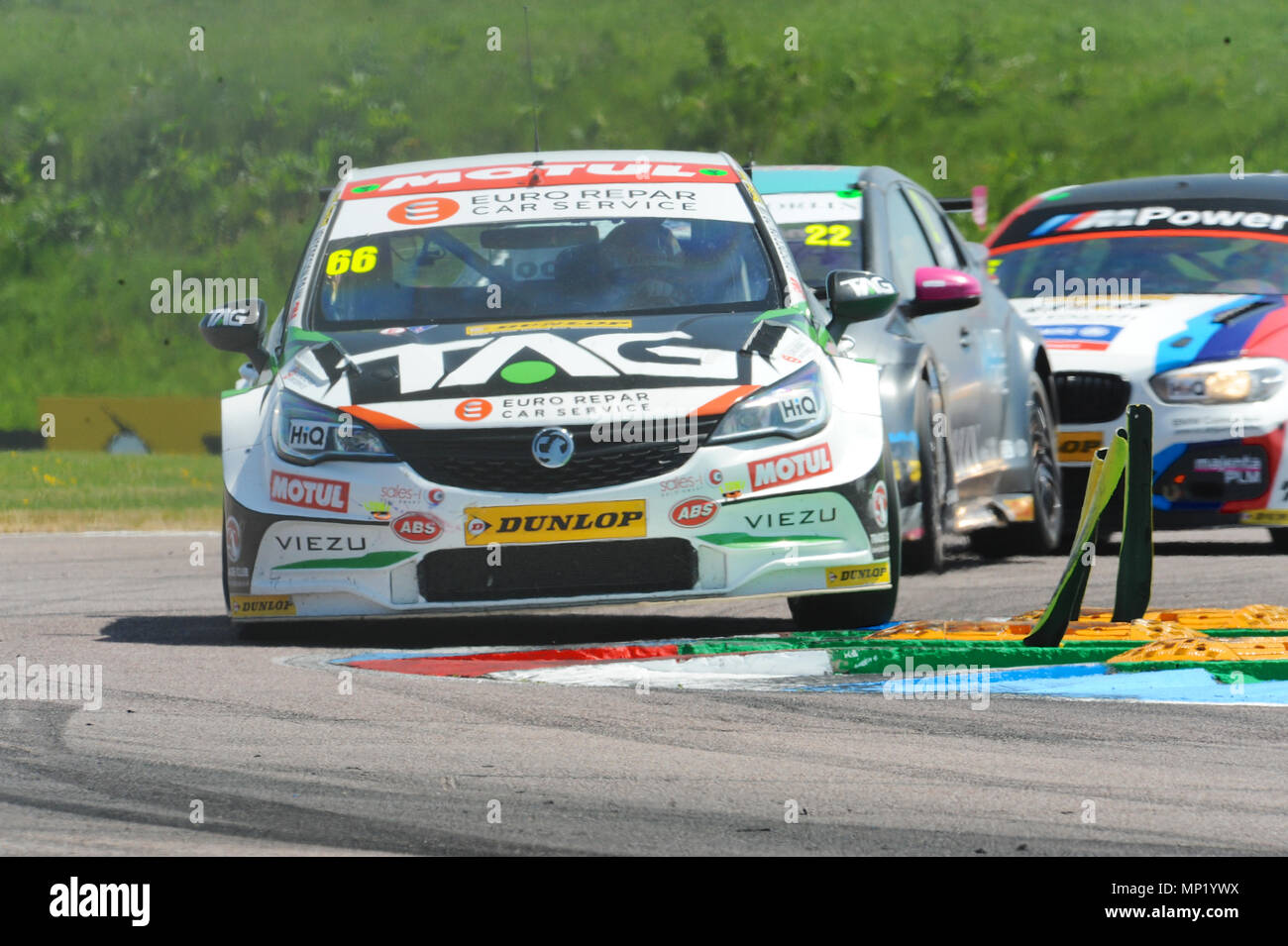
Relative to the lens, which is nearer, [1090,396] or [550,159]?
[550,159]

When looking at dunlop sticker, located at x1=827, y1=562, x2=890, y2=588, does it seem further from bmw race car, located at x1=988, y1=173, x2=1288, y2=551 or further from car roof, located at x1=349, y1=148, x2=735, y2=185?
bmw race car, located at x1=988, y1=173, x2=1288, y2=551

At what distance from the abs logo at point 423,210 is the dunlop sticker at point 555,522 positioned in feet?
5.34

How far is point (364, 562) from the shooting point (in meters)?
6.98

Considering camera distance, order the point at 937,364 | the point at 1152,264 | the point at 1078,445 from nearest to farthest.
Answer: the point at 937,364, the point at 1078,445, the point at 1152,264

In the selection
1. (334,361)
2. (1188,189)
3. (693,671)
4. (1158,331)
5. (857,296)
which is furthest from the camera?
(1188,189)

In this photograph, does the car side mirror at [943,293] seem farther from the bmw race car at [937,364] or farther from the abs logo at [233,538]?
the abs logo at [233,538]

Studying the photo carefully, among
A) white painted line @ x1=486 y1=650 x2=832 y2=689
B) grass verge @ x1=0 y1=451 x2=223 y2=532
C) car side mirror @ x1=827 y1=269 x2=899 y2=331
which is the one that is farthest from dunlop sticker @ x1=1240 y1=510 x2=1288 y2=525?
grass verge @ x1=0 y1=451 x2=223 y2=532

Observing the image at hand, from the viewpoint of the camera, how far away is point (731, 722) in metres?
5.63

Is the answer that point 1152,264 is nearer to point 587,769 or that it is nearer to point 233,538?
point 233,538

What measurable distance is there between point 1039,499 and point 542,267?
11.0ft

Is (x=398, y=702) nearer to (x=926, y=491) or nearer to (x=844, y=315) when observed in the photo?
(x=844, y=315)

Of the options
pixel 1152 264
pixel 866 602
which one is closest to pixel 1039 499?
pixel 1152 264

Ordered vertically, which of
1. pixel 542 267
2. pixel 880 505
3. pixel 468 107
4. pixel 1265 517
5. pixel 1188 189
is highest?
pixel 468 107

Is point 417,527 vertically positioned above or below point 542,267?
below
